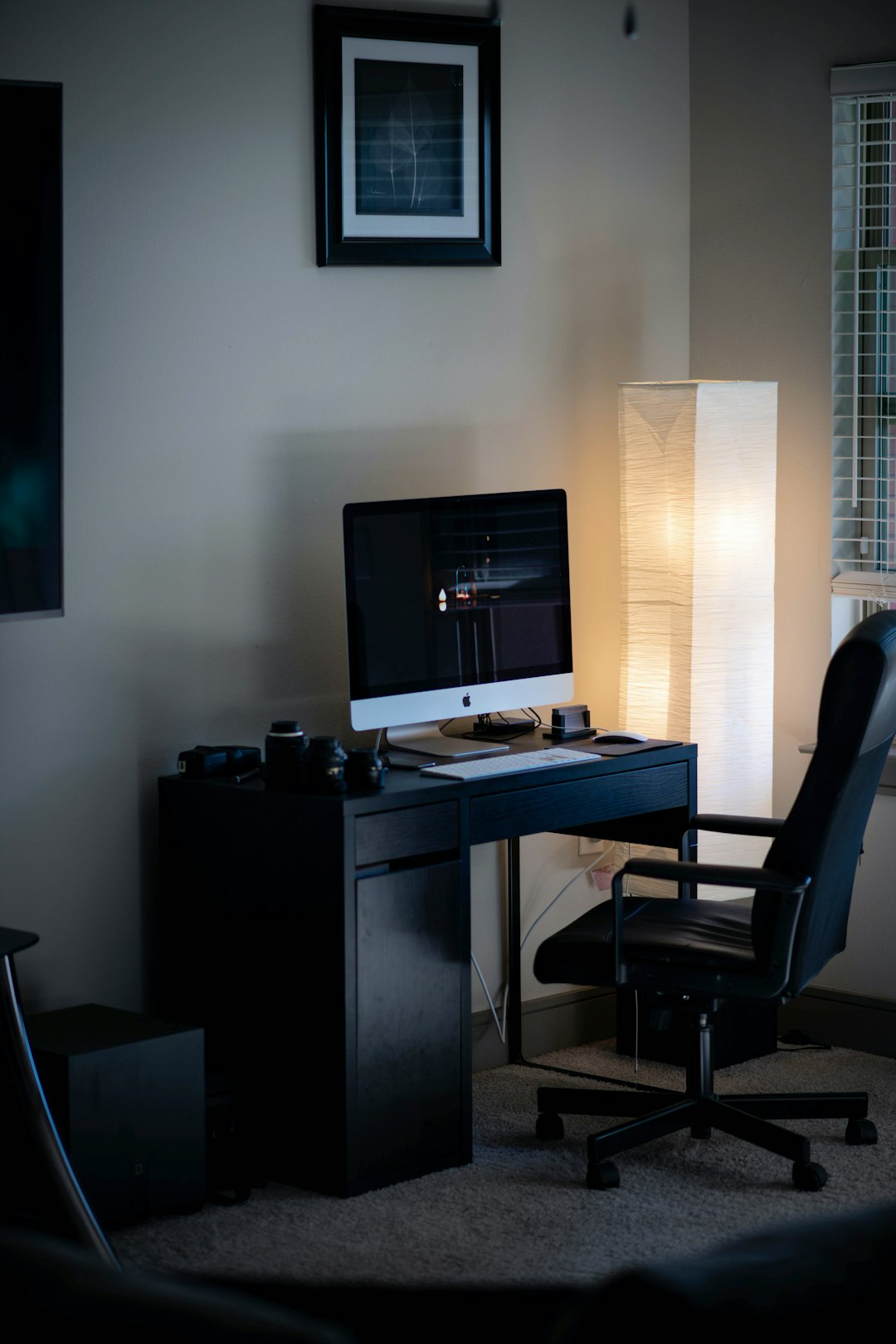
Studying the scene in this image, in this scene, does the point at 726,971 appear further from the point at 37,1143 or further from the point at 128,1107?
the point at 37,1143

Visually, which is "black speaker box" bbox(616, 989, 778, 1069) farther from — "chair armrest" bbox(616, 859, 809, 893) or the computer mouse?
"chair armrest" bbox(616, 859, 809, 893)

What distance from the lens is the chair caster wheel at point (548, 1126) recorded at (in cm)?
320

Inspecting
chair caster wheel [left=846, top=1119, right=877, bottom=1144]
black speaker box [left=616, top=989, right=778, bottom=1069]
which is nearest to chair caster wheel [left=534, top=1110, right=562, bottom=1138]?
black speaker box [left=616, top=989, right=778, bottom=1069]

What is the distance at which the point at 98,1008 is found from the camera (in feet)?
9.77

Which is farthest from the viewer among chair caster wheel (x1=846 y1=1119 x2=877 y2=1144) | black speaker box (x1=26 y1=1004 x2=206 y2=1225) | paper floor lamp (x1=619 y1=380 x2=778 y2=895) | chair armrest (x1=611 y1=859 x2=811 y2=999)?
paper floor lamp (x1=619 y1=380 x2=778 y2=895)

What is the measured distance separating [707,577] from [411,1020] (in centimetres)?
127

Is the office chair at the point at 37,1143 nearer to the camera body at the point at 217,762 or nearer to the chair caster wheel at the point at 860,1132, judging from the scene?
the camera body at the point at 217,762

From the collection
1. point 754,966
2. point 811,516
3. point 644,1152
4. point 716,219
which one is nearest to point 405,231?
point 716,219

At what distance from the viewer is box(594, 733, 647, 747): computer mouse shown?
135 inches

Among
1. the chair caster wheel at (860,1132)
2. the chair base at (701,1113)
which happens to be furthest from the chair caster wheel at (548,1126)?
the chair caster wheel at (860,1132)

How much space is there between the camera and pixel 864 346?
3.85m

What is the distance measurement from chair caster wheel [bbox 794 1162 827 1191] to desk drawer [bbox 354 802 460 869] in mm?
883

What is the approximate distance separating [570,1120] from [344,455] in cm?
153

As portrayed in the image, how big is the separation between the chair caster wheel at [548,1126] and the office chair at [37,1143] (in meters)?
1.02
